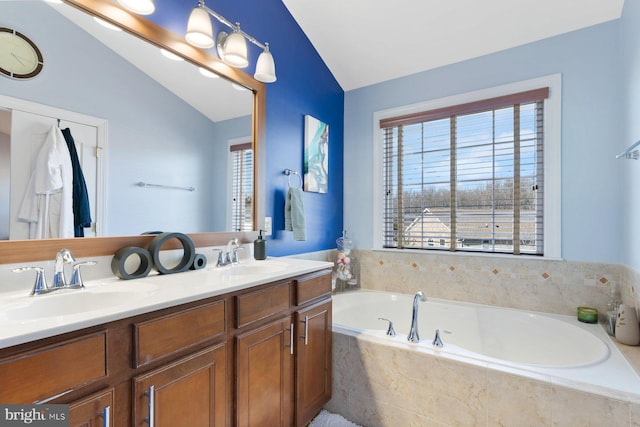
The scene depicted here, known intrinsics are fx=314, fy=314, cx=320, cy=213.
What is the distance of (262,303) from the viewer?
4.59 feet

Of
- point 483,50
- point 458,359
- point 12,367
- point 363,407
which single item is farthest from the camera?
point 483,50

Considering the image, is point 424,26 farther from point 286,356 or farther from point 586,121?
point 286,356

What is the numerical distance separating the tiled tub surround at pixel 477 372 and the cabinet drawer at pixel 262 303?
0.62 m

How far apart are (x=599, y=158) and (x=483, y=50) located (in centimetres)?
115

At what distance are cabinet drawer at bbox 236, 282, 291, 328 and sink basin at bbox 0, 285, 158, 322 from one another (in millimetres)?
362

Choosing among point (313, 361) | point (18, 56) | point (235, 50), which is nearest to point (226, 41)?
point (235, 50)

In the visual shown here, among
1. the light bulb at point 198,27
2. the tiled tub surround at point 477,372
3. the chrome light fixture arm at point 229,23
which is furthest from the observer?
the chrome light fixture arm at point 229,23

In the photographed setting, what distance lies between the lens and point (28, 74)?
45.8 inches

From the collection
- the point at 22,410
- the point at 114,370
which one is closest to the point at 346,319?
the point at 114,370

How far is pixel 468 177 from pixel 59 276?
267 cm

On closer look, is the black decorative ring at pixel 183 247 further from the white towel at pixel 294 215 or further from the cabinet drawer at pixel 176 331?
the white towel at pixel 294 215

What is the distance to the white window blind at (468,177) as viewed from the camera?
2357 millimetres

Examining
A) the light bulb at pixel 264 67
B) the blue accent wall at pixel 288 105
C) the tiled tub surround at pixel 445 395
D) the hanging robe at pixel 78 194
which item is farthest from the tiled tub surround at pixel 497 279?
the hanging robe at pixel 78 194

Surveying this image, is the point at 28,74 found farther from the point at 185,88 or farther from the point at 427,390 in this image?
the point at 427,390
